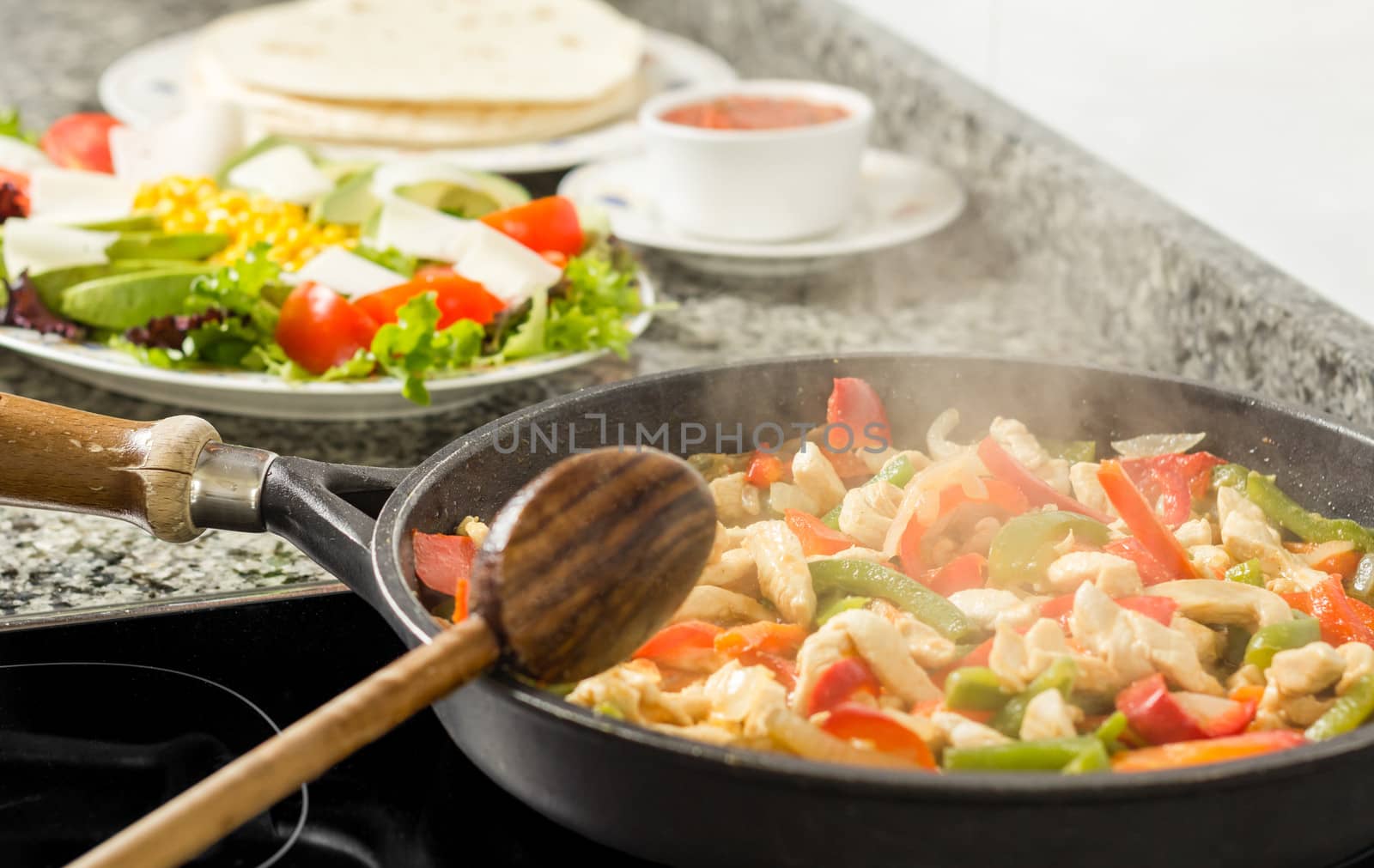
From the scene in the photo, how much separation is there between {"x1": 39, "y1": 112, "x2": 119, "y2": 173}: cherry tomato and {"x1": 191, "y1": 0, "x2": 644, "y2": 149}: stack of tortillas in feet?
0.91

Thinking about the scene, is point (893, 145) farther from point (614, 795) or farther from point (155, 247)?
point (614, 795)

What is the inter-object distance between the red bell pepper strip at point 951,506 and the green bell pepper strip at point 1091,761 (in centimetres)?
35

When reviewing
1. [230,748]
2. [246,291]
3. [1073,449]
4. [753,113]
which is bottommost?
[230,748]

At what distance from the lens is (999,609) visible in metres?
1.11

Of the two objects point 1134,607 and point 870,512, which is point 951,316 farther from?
point 1134,607

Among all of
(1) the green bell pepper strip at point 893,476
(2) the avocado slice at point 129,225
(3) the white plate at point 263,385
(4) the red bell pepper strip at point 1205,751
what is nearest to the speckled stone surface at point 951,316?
(3) the white plate at point 263,385

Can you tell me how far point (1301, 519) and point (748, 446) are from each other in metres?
0.55

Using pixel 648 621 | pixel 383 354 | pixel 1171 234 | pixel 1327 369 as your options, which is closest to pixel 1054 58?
pixel 1171 234

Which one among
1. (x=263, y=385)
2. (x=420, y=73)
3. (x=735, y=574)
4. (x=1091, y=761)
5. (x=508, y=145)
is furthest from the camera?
(x=420, y=73)

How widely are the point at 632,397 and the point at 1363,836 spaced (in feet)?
2.43

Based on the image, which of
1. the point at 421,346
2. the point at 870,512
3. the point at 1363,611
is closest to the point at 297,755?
the point at 870,512

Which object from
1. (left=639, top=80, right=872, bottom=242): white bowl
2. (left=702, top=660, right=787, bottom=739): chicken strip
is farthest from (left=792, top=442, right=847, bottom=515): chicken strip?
(left=639, top=80, right=872, bottom=242): white bowl

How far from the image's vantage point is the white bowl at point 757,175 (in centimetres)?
222

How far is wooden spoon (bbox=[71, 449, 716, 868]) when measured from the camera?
0.76 meters
